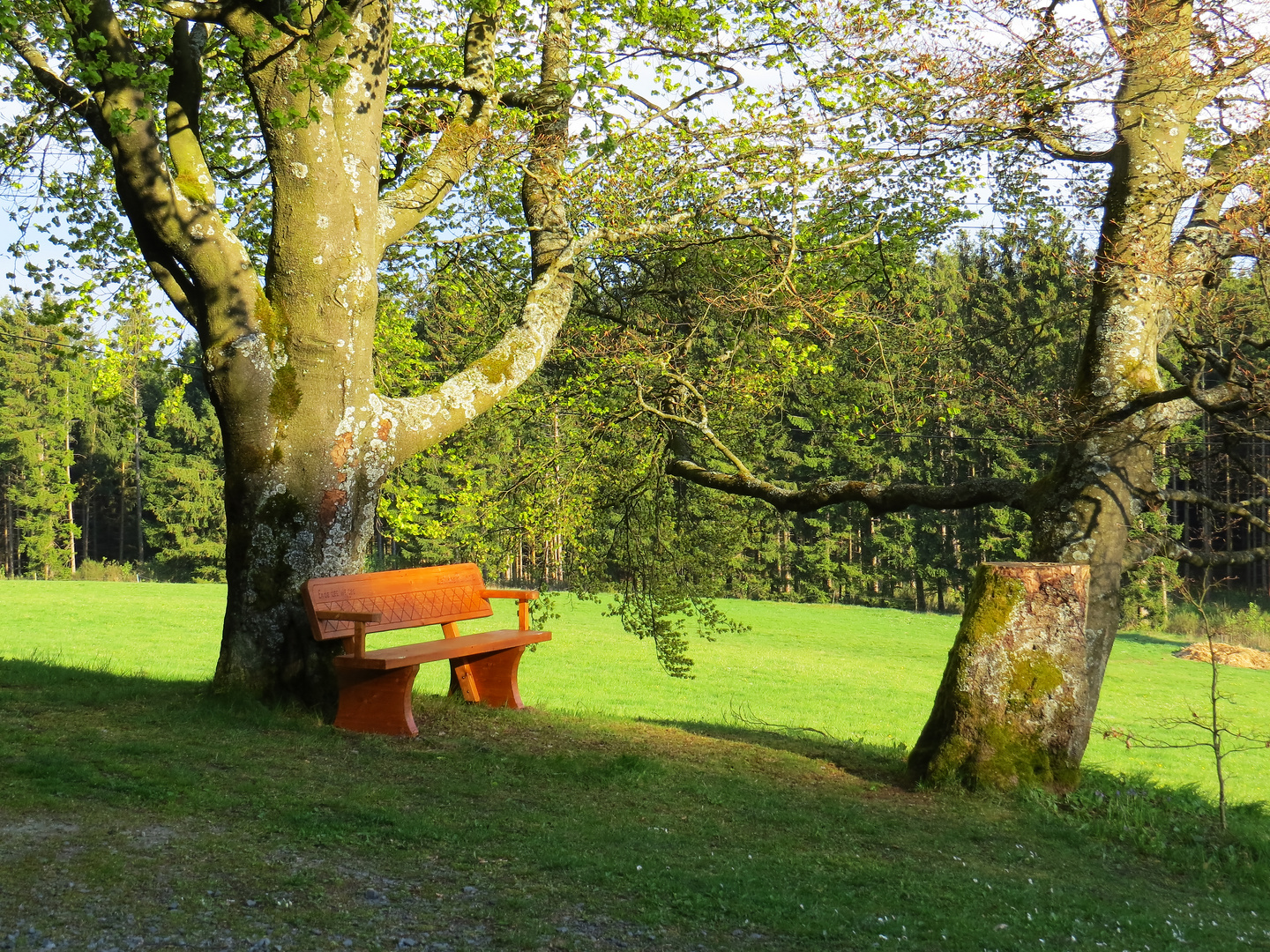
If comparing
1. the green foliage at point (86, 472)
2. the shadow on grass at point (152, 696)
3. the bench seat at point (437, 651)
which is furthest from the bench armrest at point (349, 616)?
the green foliage at point (86, 472)

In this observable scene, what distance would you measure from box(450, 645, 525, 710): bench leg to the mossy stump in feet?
12.2

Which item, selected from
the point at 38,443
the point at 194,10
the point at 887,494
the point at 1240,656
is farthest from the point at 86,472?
the point at 887,494

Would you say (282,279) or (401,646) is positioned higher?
(282,279)

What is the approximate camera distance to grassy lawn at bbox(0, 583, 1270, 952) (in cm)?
404

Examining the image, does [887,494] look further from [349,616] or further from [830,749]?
[349,616]

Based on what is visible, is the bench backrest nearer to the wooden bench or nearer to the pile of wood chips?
the wooden bench

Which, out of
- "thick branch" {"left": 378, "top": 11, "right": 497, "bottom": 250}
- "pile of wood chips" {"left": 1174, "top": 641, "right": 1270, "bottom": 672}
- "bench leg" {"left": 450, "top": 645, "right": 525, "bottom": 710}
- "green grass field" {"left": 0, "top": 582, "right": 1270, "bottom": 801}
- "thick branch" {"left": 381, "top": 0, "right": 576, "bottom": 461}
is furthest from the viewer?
"pile of wood chips" {"left": 1174, "top": 641, "right": 1270, "bottom": 672}

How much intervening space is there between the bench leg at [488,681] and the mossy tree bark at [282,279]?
165 cm

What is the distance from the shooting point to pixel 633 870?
490 cm

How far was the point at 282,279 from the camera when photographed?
8.09m

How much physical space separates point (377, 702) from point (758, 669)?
1549 centimetres

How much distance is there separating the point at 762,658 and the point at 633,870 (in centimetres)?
1965

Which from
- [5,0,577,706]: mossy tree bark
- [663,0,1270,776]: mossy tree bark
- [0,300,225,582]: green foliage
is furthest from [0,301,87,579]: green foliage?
[663,0,1270,776]: mossy tree bark

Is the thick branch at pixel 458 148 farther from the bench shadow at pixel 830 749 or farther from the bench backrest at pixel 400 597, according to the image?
the bench shadow at pixel 830 749
